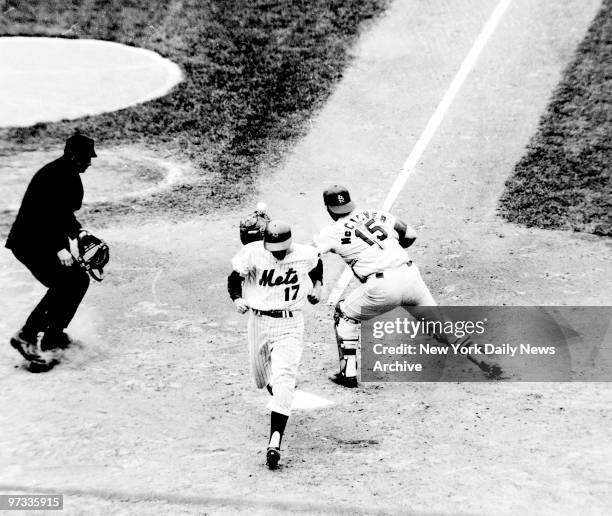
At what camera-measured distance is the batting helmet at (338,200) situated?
727cm

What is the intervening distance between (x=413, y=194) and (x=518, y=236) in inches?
67.2

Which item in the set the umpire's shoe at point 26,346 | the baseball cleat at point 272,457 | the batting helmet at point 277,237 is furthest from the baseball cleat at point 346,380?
the umpire's shoe at point 26,346

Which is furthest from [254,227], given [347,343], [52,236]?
[52,236]

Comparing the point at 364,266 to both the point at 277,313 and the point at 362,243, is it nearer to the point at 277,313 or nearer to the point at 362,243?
the point at 362,243

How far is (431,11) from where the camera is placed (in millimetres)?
16531

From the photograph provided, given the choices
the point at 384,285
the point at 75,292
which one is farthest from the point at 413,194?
the point at 75,292

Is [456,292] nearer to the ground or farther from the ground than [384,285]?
nearer to the ground

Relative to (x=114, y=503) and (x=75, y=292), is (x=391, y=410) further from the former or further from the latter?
(x=75, y=292)

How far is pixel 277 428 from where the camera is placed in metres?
6.13

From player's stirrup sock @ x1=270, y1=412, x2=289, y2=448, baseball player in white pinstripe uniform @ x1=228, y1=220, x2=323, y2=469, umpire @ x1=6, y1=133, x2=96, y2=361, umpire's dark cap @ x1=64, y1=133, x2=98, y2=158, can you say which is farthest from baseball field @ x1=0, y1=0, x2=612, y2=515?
umpire's dark cap @ x1=64, y1=133, x2=98, y2=158

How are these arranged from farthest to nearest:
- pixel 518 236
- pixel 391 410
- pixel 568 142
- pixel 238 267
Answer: pixel 568 142
pixel 518 236
pixel 391 410
pixel 238 267

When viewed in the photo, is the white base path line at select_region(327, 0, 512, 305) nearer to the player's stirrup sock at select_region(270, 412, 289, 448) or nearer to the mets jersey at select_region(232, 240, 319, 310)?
the mets jersey at select_region(232, 240, 319, 310)

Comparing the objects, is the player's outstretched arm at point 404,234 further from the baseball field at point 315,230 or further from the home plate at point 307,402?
the home plate at point 307,402

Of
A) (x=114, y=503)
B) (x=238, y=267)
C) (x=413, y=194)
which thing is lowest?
(x=413, y=194)
